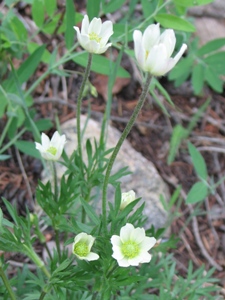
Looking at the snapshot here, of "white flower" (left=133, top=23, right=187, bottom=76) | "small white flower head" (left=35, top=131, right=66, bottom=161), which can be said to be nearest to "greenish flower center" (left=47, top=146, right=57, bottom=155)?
"small white flower head" (left=35, top=131, right=66, bottom=161)

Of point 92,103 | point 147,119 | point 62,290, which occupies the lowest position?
point 147,119

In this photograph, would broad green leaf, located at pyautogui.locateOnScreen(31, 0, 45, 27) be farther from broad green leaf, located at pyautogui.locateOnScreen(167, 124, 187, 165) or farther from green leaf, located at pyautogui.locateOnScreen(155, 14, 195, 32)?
broad green leaf, located at pyautogui.locateOnScreen(167, 124, 187, 165)

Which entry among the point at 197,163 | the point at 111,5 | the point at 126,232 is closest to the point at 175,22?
the point at 111,5

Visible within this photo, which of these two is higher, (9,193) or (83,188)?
(83,188)

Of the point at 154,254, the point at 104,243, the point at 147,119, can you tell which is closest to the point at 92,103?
the point at 147,119

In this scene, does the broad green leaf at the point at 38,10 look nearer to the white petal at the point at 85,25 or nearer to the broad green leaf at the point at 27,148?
the broad green leaf at the point at 27,148

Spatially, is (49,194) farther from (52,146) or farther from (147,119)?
(147,119)

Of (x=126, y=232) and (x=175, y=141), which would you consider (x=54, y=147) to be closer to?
(x=126, y=232)
